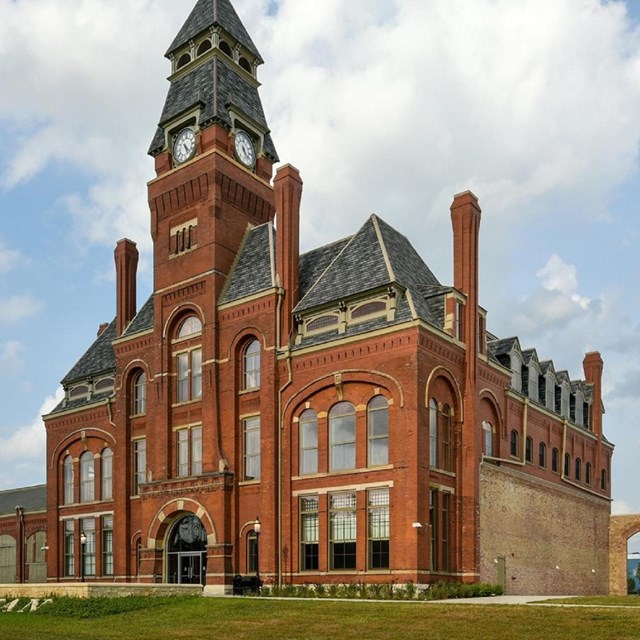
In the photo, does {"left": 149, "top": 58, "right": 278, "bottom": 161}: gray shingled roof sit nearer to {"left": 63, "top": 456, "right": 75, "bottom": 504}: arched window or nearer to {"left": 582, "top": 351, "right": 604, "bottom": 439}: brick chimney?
{"left": 63, "top": 456, "right": 75, "bottom": 504}: arched window

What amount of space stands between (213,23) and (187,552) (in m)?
27.8

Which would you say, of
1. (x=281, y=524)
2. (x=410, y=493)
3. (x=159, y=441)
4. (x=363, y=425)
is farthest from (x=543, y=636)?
(x=159, y=441)

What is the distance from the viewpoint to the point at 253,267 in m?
41.1

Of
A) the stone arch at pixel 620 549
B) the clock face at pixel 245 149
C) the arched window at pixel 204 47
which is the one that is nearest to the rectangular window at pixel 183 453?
the clock face at pixel 245 149

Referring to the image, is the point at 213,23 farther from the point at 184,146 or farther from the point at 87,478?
the point at 87,478

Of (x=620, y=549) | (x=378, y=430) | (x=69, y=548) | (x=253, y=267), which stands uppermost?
(x=253, y=267)

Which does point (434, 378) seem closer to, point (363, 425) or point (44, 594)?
point (363, 425)

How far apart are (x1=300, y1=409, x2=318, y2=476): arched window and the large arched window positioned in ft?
21.6

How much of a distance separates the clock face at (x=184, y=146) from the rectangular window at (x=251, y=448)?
48.0 ft

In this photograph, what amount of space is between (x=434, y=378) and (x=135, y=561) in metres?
19.5

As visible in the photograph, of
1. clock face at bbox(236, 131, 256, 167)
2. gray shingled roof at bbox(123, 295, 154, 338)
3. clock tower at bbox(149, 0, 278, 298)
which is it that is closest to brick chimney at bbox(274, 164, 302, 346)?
clock tower at bbox(149, 0, 278, 298)

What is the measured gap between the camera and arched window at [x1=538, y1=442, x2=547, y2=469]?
46.5 metres

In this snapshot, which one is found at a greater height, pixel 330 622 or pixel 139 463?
pixel 139 463

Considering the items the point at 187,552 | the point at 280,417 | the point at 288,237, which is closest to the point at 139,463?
the point at 187,552
